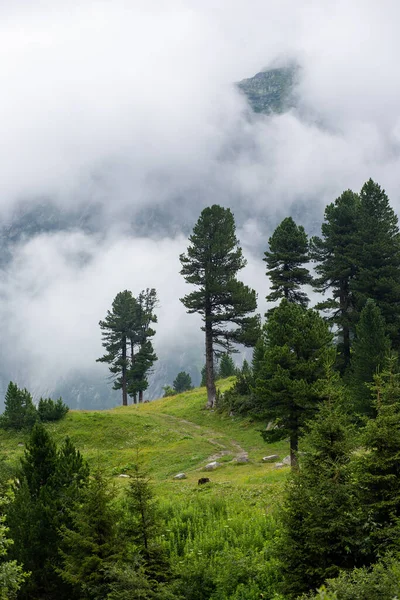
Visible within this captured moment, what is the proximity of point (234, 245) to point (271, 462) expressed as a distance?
2652 cm

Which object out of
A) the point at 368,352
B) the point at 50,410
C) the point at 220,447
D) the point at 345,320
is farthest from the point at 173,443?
the point at 345,320

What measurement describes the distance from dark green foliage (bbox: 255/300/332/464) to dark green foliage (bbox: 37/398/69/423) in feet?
87.7

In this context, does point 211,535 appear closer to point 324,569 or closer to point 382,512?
point 324,569

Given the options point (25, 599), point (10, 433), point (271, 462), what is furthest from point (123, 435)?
point (25, 599)

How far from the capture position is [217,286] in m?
46.0

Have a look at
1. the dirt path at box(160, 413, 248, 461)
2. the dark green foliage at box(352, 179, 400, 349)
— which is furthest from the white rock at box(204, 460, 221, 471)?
the dark green foliage at box(352, 179, 400, 349)

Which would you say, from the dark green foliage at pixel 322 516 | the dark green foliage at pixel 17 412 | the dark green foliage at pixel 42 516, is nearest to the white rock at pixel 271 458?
the dark green foliage at pixel 42 516

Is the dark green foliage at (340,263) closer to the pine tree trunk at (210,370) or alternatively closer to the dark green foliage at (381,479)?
the pine tree trunk at (210,370)

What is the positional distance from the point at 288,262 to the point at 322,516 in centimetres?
3346

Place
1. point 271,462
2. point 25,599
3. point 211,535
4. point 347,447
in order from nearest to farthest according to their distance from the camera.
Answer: point 347,447
point 25,599
point 211,535
point 271,462

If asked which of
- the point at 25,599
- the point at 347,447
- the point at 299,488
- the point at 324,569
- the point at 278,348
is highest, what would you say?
the point at 278,348

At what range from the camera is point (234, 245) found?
4859 cm

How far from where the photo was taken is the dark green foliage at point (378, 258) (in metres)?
37.9

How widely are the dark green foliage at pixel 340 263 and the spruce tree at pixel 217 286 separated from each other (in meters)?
8.20
